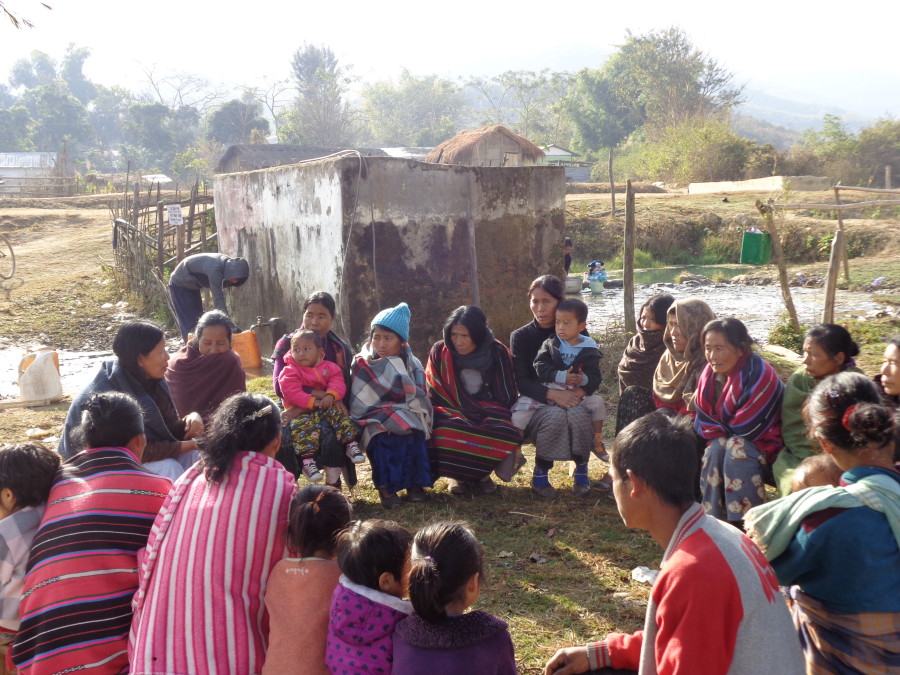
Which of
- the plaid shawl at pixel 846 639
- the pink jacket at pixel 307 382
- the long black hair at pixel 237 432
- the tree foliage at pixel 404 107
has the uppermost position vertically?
the tree foliage at pixel 404 107

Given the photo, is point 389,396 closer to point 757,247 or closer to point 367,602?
point 367,602

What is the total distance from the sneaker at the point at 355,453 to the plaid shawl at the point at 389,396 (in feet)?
0.29

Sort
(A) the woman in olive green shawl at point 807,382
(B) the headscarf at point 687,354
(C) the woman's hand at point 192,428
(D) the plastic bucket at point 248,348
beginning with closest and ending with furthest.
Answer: (A) the woman in olive green shawl at point 807,382 < (C) the woman's hand at point 192,428 < (B) the headscarf at point 687,354 < (D) the plastic bucket at point 248,348

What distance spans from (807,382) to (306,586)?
2.69 metres

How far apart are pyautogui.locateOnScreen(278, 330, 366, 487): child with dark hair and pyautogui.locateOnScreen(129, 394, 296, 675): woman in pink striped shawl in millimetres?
1968

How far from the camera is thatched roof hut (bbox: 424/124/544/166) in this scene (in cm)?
3003

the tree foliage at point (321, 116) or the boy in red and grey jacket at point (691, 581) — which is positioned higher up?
the tree foliage at point (321, 116)

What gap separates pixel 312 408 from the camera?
462cm

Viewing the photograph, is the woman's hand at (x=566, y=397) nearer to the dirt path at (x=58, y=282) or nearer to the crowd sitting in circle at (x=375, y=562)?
the crowd sitting in circle at (x=375, y=562)

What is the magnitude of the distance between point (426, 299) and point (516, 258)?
112cm

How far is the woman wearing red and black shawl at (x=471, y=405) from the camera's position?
15.5 ft

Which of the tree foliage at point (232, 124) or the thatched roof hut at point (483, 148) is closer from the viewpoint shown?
the thatched roof hut at point (483, 148)

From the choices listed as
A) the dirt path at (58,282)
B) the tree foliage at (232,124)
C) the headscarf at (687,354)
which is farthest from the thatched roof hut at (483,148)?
the headscarf at (687,354)

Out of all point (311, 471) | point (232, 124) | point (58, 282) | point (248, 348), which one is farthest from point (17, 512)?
point (232, 124)
